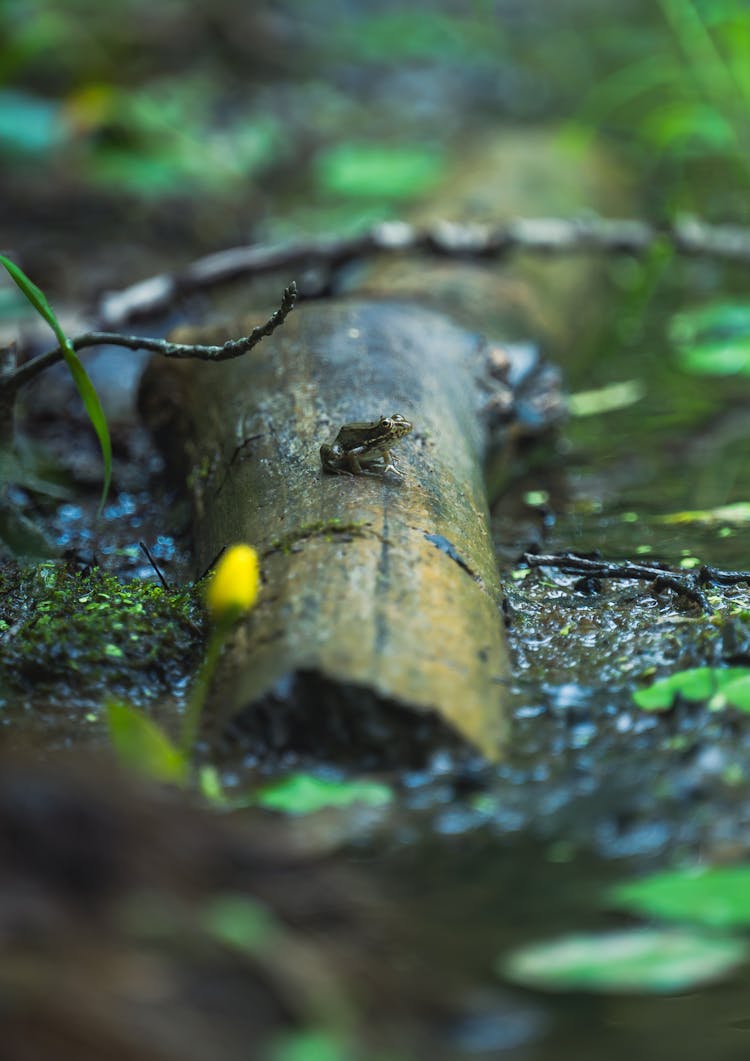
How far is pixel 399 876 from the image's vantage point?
1.77 m

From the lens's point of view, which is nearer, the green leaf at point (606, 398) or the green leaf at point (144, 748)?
the green leaf at point (144, 748)

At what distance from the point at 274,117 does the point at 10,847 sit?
6.77 m

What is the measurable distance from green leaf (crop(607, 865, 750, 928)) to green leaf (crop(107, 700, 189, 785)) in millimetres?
695

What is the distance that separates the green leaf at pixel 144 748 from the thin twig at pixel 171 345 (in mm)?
796

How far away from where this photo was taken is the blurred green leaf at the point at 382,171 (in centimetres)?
604

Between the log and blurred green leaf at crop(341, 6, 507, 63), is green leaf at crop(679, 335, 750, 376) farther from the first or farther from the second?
blurred green leaf at crop(341, 6, 507, 63)

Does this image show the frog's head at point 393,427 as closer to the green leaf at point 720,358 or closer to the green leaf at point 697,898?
the green leaf at point 697,898

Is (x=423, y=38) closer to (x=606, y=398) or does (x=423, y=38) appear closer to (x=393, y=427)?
(x=606, y=398)

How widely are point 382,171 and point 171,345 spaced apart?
4076mm

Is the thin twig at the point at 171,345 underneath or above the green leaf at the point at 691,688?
above

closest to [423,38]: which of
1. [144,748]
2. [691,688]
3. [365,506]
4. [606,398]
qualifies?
→ [606,398]

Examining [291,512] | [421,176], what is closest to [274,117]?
[421,176]

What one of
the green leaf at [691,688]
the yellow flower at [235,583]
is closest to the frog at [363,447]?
the yellow flower at [235,583]

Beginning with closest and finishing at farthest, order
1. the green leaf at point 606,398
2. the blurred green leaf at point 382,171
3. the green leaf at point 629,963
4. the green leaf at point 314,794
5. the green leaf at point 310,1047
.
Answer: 1. the green leaf at point 310,1047
2. the green leaf at point 629,963
3. the green leaf at point 314,794
4. the green leaf at point 606,398
5. the blurred green leaf at point 382,171
